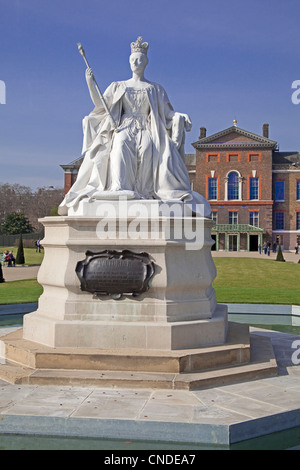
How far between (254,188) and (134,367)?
50.5 meters

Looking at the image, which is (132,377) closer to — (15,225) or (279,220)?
(279,220)

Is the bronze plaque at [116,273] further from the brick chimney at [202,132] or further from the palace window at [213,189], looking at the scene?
the brick chimney at [202,132]

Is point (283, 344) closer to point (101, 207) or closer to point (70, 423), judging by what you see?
point (101, 207)

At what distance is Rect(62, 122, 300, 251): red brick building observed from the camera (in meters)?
53.8

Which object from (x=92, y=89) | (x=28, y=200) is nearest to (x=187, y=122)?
(x=92, y=89)

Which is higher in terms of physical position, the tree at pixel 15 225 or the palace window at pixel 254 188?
the palace window at pixel 254 188

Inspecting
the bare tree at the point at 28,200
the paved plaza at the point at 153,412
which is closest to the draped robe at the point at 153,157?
the paved plaza at the point at 153,412

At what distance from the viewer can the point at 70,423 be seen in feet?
14.9

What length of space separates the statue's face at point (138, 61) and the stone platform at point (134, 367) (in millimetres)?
4095

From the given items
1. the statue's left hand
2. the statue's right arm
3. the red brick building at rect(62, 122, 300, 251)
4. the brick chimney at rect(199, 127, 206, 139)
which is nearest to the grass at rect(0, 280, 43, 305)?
the statue's right arm

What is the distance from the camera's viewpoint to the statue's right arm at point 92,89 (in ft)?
23.1

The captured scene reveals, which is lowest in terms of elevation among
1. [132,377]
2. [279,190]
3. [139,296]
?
[132,377]

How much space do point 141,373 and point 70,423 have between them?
121 cm

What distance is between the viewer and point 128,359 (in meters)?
5.60
